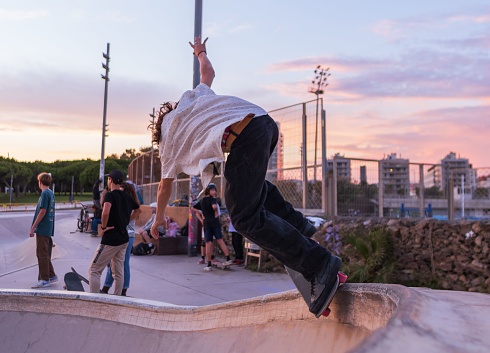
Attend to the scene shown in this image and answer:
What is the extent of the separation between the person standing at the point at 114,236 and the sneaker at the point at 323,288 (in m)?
3.96

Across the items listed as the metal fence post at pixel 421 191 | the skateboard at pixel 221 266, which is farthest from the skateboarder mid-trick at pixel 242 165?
the metal fence post at pixel 421 191

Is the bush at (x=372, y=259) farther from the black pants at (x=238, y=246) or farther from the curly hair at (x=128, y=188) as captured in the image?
the curly hair at (x=128, y=188)

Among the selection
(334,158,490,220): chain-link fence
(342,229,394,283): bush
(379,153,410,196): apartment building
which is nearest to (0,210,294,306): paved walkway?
(342,229,394,283): bush

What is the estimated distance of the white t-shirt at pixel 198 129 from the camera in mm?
2852

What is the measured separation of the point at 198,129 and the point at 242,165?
46 centimetres

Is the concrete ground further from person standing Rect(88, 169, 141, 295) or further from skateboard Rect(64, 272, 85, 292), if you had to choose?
skateboard Rect(64, 272, 85, 292)

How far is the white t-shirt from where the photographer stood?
2.85 meters

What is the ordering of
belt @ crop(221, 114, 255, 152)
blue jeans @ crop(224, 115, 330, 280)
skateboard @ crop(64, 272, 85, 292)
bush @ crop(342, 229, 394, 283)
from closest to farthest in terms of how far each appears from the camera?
1. blue jeans @ crop(224, 115, 330, 280)
2. belt @ crop(221, 114, 255, 152)
3. skateboard @ crop(64, 272, 85, 292)
4. bush @ crop(342, 229, 394, 283)

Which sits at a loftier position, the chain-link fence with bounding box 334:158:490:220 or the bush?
the chain-link fence with bounding box 334:158:490:220

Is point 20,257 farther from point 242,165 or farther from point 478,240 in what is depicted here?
point 242,165

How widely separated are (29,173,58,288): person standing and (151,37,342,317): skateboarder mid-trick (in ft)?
→ 15.8

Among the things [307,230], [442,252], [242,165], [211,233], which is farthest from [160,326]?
[211,233]

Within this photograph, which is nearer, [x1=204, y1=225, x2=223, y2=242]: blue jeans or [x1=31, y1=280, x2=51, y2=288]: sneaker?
[x1=31, y1=280, x2=51, y2=288]: sneaker

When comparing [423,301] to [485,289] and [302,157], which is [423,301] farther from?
[302,157]
